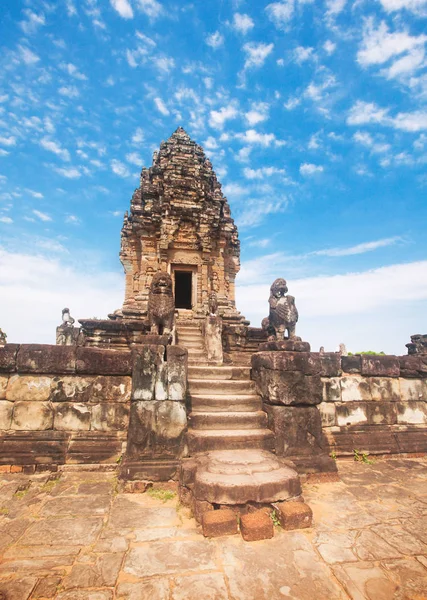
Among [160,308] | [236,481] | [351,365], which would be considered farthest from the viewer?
[160,308]

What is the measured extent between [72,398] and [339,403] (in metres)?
4.14

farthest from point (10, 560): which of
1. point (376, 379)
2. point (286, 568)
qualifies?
point (376, 379)

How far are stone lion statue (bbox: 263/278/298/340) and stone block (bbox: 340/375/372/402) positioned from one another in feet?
3.81

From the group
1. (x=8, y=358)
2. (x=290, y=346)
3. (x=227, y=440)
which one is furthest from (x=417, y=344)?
(x=8, y=358)

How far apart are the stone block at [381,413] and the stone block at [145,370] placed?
11.8 ft

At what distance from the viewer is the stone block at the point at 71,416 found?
4.23 m

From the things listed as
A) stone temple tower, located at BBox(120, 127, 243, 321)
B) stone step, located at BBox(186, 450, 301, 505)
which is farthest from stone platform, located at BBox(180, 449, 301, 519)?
stone temple tower, located at BBox(120, 127, 243, 321)

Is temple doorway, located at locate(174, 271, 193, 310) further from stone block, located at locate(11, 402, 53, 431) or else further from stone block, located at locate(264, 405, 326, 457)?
stone block, located at locate(264, 405, 326, 457)

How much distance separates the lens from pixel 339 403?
508 cm

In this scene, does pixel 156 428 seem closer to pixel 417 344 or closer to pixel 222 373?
pixel 222 373

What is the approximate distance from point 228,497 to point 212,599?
88 centimetres

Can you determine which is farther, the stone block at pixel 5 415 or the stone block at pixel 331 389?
the stone block at pixel 331 389

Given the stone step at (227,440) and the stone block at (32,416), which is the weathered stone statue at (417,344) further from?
the stone block at (32,416)

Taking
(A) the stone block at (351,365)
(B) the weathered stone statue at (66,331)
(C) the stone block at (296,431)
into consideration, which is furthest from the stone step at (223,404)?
(B) the weathered stone statue at (66,331)
